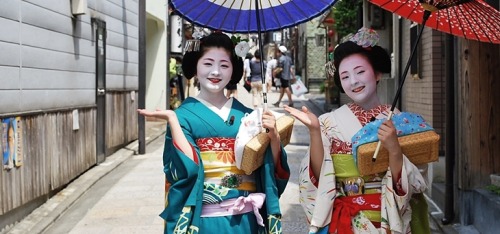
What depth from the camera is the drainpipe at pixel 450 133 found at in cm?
650

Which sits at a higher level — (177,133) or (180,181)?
(177,133)

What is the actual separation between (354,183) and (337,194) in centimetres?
13

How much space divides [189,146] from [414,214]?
1.38m

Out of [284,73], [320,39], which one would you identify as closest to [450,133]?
[284,73]

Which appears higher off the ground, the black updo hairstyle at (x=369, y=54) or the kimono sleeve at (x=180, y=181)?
the black updo hairstyle at (x=369, y=54)

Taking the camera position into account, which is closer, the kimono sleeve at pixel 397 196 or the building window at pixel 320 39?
the kimono sleeve at pixel 397 196

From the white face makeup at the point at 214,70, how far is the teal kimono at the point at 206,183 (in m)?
0.13

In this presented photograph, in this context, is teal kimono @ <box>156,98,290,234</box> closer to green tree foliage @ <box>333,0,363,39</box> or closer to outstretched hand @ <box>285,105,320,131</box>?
outstretched hand @ <box>285,105,320,131</box>

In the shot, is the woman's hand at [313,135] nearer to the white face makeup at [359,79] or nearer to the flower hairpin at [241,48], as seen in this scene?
the white face makeup at [359,79]

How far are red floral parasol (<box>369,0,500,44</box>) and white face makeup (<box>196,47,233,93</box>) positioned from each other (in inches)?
37.4

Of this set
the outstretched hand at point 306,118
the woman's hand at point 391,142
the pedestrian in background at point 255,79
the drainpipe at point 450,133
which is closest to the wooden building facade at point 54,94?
the outstretched hand at point 306,118

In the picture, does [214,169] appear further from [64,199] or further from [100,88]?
[100,88]

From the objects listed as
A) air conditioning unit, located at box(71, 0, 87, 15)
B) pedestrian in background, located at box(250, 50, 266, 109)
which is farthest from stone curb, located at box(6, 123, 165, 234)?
pedestrian in background, located at box(250, 50, 266, 109)

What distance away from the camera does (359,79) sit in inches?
141
